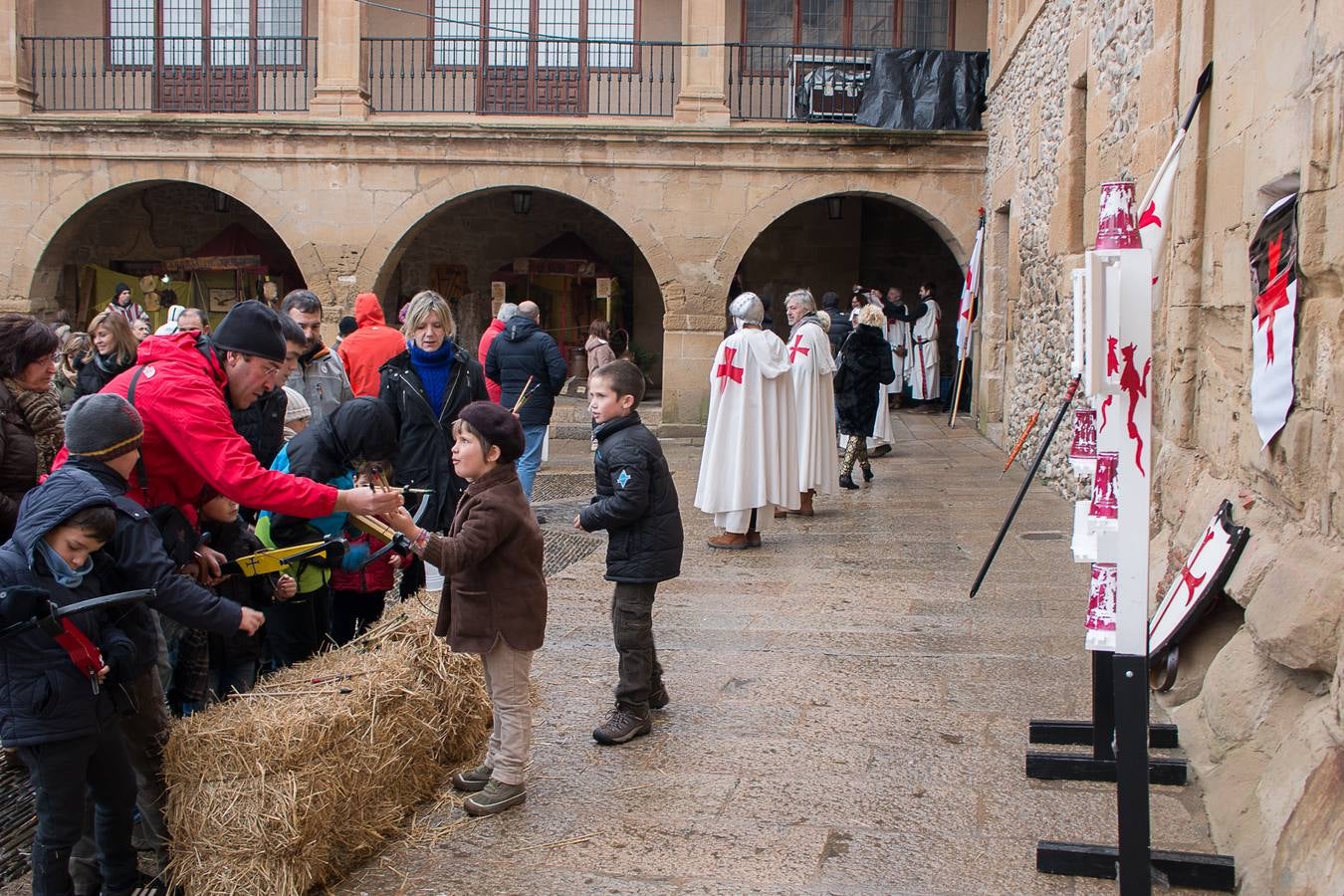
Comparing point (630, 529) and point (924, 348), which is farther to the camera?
point (924, 348)

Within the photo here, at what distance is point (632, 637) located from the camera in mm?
4715

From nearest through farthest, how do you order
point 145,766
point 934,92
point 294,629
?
point 145,766 → point 294,629 → point 934,92

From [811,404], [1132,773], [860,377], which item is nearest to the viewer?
[1132,773]

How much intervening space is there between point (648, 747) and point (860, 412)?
6.85 meters

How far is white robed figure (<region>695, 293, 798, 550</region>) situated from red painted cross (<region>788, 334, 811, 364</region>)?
54 cm

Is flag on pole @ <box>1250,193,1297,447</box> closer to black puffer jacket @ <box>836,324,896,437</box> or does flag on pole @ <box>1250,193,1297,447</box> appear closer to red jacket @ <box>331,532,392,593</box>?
red jacket @ <box>331,532,392,593</box>

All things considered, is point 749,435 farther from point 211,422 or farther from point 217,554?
point 211,422

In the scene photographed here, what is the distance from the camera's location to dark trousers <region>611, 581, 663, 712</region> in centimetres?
471

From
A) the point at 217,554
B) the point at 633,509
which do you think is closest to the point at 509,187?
the point at 633,509

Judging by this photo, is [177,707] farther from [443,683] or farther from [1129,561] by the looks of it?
[1129,561]

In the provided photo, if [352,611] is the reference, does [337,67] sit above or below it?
above

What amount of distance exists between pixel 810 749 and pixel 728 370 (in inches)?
177

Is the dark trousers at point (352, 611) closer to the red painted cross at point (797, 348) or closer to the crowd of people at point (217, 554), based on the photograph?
the crowd of people at point (217, 554)

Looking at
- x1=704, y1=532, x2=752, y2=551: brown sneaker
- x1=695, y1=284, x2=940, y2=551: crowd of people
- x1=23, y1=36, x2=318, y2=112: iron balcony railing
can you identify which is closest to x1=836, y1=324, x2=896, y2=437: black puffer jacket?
x1=695, y1=284, x2=940, y2=551: crowd of people
